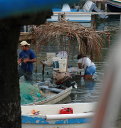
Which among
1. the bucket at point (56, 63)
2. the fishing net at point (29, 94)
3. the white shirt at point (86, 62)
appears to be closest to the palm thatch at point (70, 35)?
the white shirt at point (86, 62)

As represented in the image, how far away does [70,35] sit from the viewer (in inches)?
516

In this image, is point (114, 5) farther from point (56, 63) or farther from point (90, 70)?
point (56, 63)

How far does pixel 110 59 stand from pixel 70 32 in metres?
12.3

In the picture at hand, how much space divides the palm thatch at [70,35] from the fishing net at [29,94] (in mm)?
3444

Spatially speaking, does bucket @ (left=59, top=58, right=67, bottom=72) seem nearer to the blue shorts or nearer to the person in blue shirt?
the blue shorts

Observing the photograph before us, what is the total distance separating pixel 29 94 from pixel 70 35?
3932mm

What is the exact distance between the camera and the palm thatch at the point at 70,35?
521 inches

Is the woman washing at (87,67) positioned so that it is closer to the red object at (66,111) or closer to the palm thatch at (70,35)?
the palm thatch at (70,35)

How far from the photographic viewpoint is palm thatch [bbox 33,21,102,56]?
13227 mm

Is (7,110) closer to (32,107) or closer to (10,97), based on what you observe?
(10,97)

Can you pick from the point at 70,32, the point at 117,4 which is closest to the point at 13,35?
the point at 70,32

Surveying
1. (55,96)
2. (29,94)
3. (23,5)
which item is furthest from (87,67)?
(23,5)

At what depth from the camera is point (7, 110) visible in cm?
523

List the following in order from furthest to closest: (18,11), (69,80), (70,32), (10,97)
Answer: (70,32), (69,80), (10,97), (18,11)
